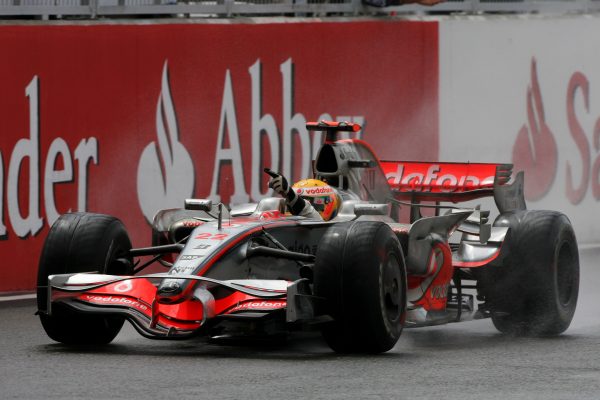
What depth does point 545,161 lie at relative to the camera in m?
18.3

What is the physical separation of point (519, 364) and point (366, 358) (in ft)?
3.18

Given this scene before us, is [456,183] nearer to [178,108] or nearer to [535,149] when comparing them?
[178,108]

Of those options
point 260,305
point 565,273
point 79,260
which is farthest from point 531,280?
point 79,260

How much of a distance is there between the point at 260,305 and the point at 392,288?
1.00 metres

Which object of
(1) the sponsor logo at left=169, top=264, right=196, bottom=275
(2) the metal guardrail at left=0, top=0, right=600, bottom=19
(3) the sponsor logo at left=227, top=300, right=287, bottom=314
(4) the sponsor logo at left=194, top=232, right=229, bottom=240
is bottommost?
(3) the sponsor logo at left=227, top=300, right=287, bottom=314

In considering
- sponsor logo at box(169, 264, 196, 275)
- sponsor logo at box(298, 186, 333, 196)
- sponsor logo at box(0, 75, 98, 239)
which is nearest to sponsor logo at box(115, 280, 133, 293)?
sponsor logo at box(169, 264, 196, 275)

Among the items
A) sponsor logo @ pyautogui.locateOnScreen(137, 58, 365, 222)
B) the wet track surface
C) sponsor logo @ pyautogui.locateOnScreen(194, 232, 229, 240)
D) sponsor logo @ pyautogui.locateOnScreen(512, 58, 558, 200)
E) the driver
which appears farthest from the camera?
sponsor logo @ pyautogui.locateOnScreen(512, 58, 558, 200)

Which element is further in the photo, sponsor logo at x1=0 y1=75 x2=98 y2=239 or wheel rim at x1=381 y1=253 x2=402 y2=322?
sponsor logo at x1=0 y1=75 x2=98 y2=239

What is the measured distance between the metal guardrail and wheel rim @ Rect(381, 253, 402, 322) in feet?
18.9

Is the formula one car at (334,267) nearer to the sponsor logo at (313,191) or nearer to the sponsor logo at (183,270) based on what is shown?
the sponsor logo at (183,270)

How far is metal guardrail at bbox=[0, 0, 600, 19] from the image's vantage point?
14.4m

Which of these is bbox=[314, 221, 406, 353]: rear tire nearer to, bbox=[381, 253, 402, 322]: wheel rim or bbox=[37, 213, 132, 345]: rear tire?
bbox=[381, 253, 402, 322]: wheel rim

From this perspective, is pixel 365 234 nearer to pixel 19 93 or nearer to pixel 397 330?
pixel 397 330

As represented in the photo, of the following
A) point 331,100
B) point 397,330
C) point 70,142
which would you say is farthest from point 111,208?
point 397,330
